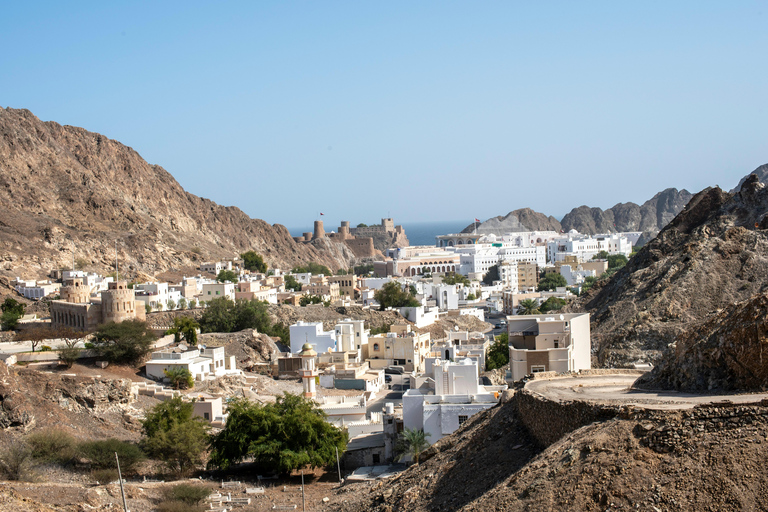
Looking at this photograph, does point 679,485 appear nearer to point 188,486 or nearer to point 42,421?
point 188,486

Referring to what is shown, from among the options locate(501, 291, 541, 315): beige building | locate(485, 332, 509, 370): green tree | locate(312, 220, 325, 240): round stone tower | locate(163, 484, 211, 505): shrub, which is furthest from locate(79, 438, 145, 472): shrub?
locate(312, 220, 325, 240): round stone tower

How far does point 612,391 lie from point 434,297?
48524mm

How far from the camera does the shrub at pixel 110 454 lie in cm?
2042

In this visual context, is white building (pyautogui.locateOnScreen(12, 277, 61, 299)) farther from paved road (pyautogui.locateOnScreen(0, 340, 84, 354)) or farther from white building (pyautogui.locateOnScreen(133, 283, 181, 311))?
paved road (pyautogui.locateOnScreen(0, 340, 84, 354))

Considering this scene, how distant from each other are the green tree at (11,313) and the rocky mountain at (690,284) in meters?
25.5

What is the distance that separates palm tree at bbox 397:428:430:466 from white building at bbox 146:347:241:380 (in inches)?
468

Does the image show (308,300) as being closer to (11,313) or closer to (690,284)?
(11,313)

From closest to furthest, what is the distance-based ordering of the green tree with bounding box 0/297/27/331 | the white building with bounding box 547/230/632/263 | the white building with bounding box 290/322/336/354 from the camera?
the green tree with bounding box 0/297/27/331, the white building with bounding box 290/322/336/354, the white building with bounding box 547/230/632/263

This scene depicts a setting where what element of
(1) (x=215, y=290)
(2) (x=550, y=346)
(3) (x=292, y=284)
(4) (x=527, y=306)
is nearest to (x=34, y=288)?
(1) (x=215, y=290)

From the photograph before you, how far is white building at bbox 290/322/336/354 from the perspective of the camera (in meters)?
38.7

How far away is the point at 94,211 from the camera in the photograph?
223 feet

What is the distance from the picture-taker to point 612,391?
13516 millimetres

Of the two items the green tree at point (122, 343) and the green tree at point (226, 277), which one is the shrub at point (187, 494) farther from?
the green tree at point (226, 277)

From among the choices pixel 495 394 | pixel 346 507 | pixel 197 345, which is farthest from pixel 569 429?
pixel 197 345
